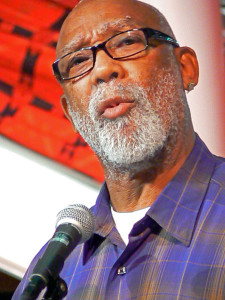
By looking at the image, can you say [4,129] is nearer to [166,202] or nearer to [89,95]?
[89,95]

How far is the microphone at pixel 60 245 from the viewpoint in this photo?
3.51 ft

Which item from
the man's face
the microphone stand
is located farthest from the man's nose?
the microphone stand

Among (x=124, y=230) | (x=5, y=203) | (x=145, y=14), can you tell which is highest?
(x=145, y=14)

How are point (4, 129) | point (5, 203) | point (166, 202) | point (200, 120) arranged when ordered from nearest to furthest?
point (166, 202) < point (200, 120) < point (5, 203) < point (4, 129)

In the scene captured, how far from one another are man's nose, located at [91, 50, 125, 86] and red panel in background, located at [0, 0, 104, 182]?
1.17 m

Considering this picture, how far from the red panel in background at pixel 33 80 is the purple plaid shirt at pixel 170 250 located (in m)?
1.17

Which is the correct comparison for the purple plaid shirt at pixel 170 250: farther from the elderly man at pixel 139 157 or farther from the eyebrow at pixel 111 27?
the eyebrow at pixel 111 27

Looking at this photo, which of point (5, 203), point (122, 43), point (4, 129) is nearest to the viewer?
point (122, 43)

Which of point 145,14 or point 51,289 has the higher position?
point 145,14

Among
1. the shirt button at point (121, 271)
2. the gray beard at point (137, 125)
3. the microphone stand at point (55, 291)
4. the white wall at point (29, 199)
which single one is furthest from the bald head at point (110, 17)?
the white wall at point (29, 199)

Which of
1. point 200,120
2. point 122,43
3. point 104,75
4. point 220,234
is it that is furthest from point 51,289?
point 200,120

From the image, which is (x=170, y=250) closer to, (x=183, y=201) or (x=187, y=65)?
(x=183, y=201)

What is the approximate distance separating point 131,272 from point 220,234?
0.70 feet

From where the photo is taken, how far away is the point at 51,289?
1104mm
